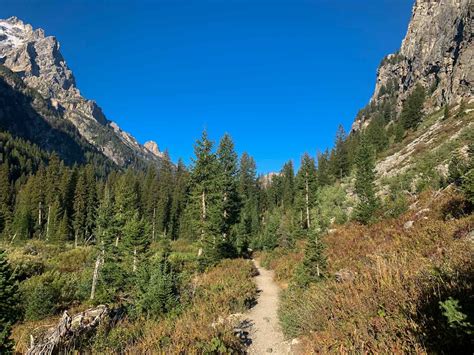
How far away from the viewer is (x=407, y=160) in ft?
123

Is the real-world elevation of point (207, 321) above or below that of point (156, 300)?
below

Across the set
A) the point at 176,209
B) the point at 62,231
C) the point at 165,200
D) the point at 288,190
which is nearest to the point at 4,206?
the point at 62,231

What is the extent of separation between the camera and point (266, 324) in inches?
417

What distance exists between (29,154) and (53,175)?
90782 millimetres

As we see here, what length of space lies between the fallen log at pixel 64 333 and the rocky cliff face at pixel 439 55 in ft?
222

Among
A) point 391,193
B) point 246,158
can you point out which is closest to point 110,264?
point 391,193

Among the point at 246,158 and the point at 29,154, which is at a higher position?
the point at 29,154

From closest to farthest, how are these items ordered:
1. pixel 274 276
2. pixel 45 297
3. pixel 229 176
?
pixel 45 297, pixel 274 276, pixel 229 176

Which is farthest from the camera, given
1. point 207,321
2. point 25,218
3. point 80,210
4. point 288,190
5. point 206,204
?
point 288,190

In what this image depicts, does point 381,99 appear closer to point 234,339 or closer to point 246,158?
point 246,158

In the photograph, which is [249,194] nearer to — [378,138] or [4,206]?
[378,138]

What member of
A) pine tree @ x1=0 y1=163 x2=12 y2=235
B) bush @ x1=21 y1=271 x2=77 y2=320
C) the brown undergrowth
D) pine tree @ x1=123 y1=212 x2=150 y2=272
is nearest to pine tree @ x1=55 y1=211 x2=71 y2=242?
pine tree @ x1=0 y1=163 x2=12 y2=235

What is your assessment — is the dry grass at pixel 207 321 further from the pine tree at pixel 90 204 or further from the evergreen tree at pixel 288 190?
the evergreen tree at pixel 288 190

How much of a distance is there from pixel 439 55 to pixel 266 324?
354ft
